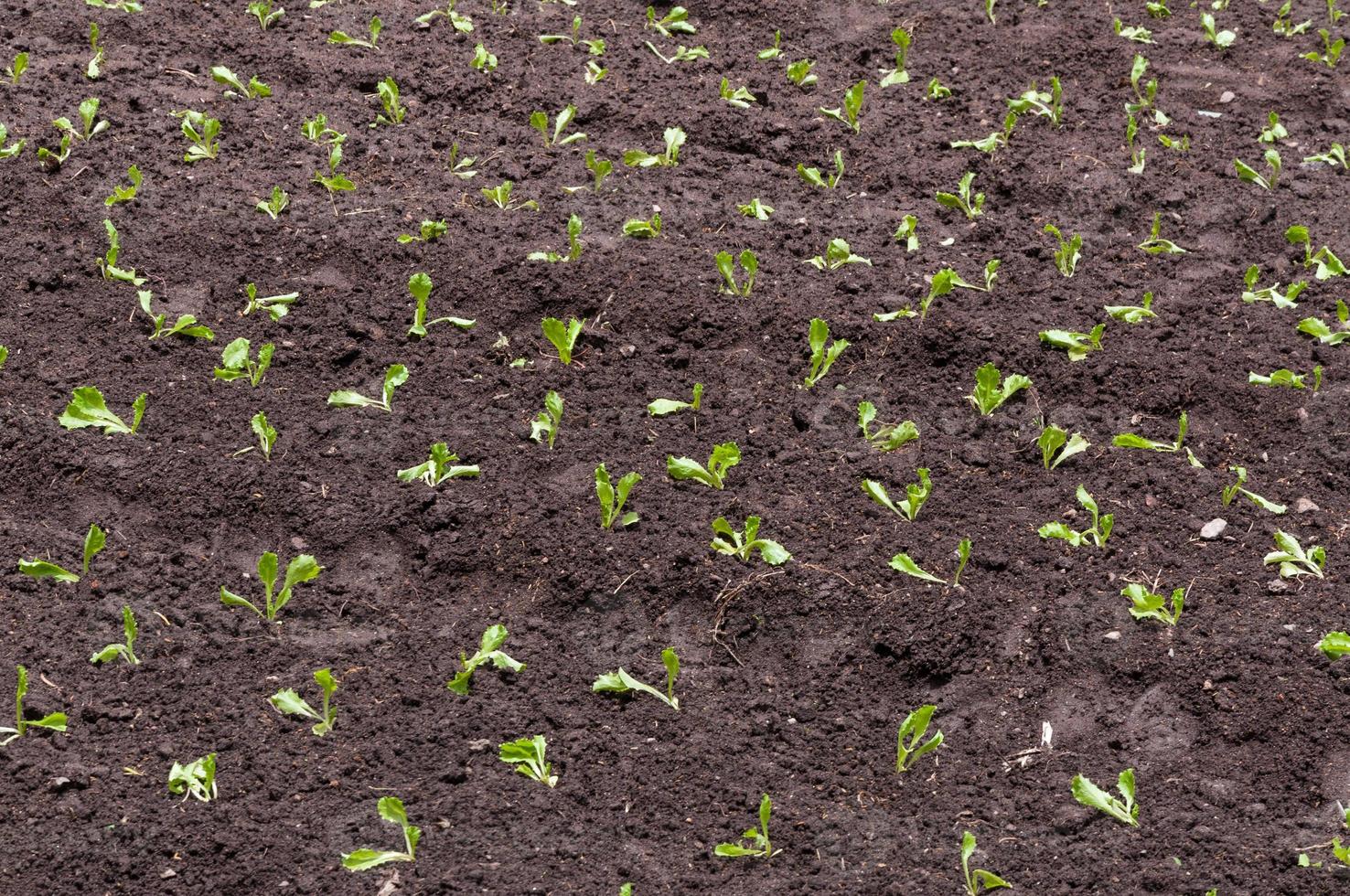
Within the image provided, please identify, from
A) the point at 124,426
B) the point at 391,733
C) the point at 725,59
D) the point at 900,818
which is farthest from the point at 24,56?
the point at 900,818

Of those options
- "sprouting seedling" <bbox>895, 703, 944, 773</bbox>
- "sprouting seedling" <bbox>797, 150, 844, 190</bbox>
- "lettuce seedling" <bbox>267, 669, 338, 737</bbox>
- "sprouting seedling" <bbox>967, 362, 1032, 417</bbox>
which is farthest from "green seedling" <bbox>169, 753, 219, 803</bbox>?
"sprouting seedling" <bbox>797, 150, 844, 190</bbox>

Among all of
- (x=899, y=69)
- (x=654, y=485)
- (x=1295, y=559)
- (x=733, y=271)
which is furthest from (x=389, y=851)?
(x=899, y=69)

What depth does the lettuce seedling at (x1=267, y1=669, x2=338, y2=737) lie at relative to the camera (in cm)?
257

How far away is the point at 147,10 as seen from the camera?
4.52 m

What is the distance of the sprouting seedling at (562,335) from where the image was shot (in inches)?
130

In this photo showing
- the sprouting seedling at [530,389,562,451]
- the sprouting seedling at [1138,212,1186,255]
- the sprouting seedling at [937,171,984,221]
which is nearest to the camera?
the sprouting seedling at [530,389,562,451]

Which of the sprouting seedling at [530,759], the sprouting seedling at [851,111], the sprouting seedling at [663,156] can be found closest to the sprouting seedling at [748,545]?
the sprouting seedling at [530,759]

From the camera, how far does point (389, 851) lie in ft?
7.80

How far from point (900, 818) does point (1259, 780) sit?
2.20 feet

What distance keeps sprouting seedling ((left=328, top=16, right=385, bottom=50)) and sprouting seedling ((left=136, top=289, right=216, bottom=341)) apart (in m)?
1.36

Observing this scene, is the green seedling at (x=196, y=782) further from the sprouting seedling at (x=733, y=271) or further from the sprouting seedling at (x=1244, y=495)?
the sprouting seedling at (x=1244, y=495)

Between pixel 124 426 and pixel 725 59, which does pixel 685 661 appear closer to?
pixel 124 426

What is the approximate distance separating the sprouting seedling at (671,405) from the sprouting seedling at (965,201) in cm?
109

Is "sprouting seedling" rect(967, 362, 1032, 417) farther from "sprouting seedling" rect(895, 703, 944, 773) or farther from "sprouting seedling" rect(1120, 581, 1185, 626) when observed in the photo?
"sprouting seedling" rect(895, 703, 944, 773)
